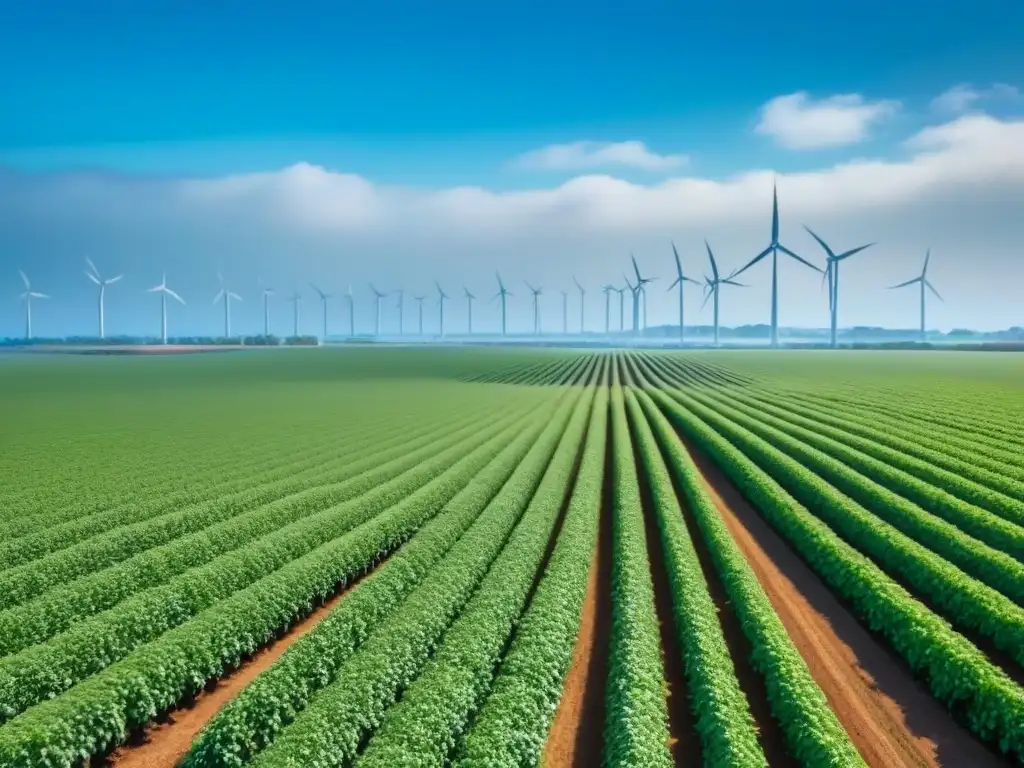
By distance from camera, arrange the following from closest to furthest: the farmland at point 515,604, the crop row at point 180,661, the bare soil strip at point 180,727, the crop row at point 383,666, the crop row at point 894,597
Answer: the crop row at point 383,666, the crop row at point 180,661, the farmland at point 515,604, the bare soil strip at point 180,727, the crop row at point 894,597

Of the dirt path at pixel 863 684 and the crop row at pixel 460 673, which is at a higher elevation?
the crop row at pixel 460 673

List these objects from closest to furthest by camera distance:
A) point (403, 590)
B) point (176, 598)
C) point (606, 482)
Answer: point (176, 598) → point (403, 590) → point (606, 482)

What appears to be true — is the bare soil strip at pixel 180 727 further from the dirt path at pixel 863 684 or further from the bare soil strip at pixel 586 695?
the dirt path at pixel 863 684

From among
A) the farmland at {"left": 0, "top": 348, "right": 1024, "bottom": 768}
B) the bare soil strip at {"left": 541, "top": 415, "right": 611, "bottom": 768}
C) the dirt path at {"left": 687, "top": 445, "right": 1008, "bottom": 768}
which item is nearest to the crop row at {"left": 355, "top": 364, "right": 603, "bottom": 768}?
the farmland at {"left": 0, "top": 348, "right": 1024, "bottom": 768}

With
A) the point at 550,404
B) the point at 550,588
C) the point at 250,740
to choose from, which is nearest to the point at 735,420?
the point at 550,404

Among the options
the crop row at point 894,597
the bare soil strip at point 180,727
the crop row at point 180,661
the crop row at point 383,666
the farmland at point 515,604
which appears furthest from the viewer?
the crop row at point 894,597

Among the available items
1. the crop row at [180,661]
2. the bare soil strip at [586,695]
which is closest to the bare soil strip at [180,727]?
the crop row at [180,661]

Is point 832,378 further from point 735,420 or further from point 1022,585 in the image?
point 1022,585
